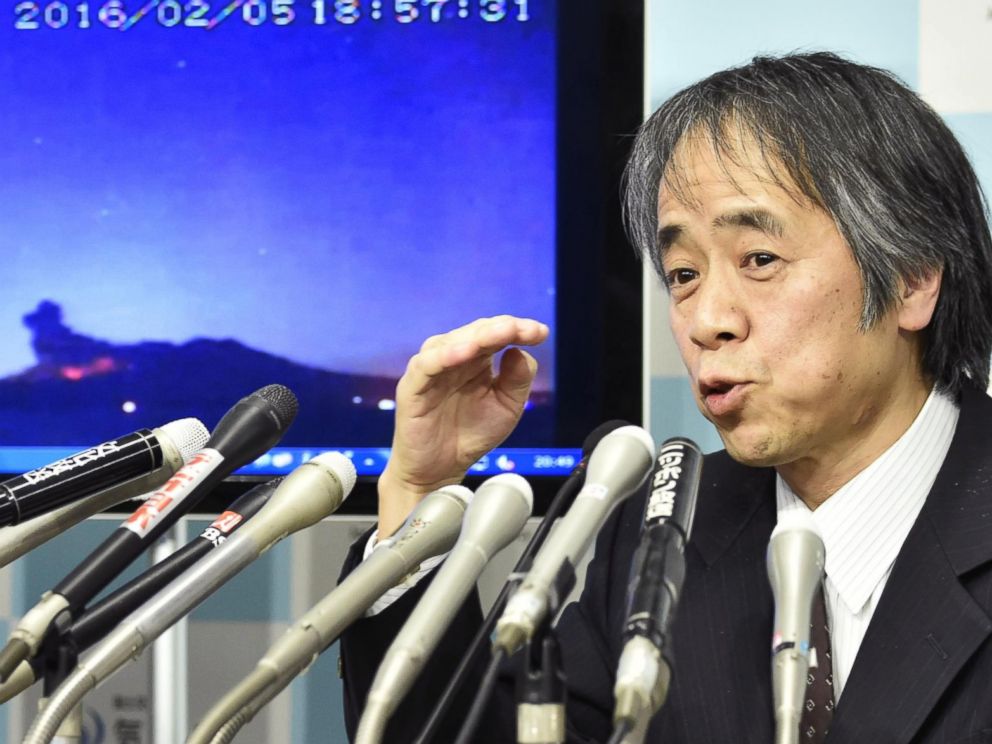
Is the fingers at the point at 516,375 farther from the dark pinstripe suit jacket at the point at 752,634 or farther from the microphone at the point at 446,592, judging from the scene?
the microphone at the point at 446,592

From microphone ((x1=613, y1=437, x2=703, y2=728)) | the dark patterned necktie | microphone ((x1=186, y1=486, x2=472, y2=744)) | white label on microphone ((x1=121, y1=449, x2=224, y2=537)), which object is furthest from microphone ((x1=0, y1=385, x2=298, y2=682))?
the dark patterned necktie

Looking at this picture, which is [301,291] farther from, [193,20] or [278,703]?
[278,703]

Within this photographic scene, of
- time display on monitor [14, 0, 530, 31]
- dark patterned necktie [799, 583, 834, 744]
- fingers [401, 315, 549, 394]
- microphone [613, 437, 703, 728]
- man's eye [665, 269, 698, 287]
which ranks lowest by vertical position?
dark patterned necktie [799, 583, 834, 744]

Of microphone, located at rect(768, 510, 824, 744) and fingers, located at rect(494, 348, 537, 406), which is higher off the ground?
fingers, located at rect(494, 348, 537, 406)

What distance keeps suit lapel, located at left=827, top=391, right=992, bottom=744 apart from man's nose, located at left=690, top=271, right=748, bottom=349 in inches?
12.1

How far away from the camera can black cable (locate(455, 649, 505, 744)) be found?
0.86 m

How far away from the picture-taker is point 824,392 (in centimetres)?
145

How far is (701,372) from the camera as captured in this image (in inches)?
56.7

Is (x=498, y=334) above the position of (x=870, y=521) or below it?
above

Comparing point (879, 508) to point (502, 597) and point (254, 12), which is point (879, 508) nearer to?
point (502, 597)

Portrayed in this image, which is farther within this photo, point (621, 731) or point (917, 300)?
point (917, 300)

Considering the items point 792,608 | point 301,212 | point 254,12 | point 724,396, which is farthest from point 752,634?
point 254,12

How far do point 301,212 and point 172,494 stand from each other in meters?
1.06

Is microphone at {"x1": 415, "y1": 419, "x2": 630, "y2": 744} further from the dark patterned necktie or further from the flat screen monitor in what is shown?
the flat screen monitor
